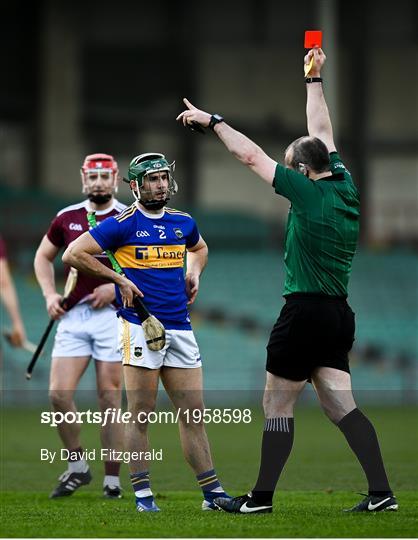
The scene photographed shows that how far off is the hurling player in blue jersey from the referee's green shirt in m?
0.81

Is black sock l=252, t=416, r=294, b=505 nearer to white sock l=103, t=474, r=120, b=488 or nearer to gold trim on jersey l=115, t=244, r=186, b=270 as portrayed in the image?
gold trim on jersey l=115, t=244, r=186, b=270

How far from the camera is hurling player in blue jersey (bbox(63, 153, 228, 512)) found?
800 cm

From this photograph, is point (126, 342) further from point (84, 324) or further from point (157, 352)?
point (84, 324)

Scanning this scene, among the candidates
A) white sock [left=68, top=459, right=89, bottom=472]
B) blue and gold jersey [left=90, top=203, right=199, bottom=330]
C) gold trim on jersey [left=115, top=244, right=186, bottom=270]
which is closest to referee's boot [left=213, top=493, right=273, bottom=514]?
blue and gold jersey [left=90, top=203, right=199, bottom=330]

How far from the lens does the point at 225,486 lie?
33.1 feet

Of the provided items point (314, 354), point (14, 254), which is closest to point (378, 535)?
point (314, 354)

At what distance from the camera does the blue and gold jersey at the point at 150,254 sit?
801 cm

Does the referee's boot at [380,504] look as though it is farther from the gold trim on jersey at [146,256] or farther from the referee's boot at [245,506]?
the gold trim on jersey at [146,256]

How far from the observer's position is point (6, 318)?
80.2ft

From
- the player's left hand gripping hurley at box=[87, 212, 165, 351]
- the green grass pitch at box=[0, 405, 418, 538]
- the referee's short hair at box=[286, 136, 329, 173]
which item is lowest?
the green grass pitch at box=[0, 405, 418, 538]

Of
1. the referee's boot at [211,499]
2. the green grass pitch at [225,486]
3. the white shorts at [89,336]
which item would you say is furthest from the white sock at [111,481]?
the referee's boot at [211,499]

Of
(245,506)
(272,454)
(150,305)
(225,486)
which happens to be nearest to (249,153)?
(150,305)

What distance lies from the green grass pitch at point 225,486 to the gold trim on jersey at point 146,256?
1457mm

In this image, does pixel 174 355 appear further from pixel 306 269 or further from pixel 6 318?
pixel 6 318
